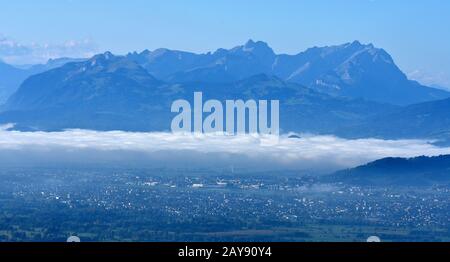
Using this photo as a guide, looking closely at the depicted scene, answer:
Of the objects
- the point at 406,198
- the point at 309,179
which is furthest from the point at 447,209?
the point at 309,179

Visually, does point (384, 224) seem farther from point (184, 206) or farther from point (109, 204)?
point (109, 204)

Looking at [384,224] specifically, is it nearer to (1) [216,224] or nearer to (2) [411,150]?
(1) [216,224]

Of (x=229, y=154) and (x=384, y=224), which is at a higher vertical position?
(x=229, y=154)

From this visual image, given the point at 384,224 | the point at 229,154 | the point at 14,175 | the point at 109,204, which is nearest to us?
the point at 384,224
